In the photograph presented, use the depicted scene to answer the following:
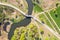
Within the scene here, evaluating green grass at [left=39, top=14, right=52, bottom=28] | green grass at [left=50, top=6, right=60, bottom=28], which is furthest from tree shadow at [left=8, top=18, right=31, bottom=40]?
green grass at [left=50, top=6, right=60, bottom=28]

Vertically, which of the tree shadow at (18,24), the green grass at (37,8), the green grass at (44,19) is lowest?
the tree shadow at (18,24)

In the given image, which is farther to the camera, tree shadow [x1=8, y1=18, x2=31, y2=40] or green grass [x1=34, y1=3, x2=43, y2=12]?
green grass [x1=34, y1=3, x2=43, y2=12]

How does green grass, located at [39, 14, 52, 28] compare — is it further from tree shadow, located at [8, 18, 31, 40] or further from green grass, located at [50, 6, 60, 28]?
tree shadow, located at [8, 18, 31, 40]

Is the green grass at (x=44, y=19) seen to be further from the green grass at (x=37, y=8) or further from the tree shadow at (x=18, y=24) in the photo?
the tree shadow at (x=18, y=24)

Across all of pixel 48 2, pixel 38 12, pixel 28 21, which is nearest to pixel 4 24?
pixel 28 21

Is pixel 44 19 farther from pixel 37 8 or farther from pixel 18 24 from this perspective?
pixel 18 24

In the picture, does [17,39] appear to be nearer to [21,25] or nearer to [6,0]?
[21,25]

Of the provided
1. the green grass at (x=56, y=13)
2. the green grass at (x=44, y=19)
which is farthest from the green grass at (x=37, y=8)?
the green grass at (x=56, y=13)

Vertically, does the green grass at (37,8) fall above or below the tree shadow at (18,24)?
above

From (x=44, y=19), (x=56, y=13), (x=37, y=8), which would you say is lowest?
(x=44, y=19)

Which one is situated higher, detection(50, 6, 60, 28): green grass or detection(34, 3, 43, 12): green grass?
detection(34, 3, 43, 12): green grass

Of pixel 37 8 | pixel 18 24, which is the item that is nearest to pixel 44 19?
pixel 37 8

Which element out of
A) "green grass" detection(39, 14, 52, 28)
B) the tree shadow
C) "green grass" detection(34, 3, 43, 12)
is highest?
"green grass" detection(34, 3, 43, 12)
